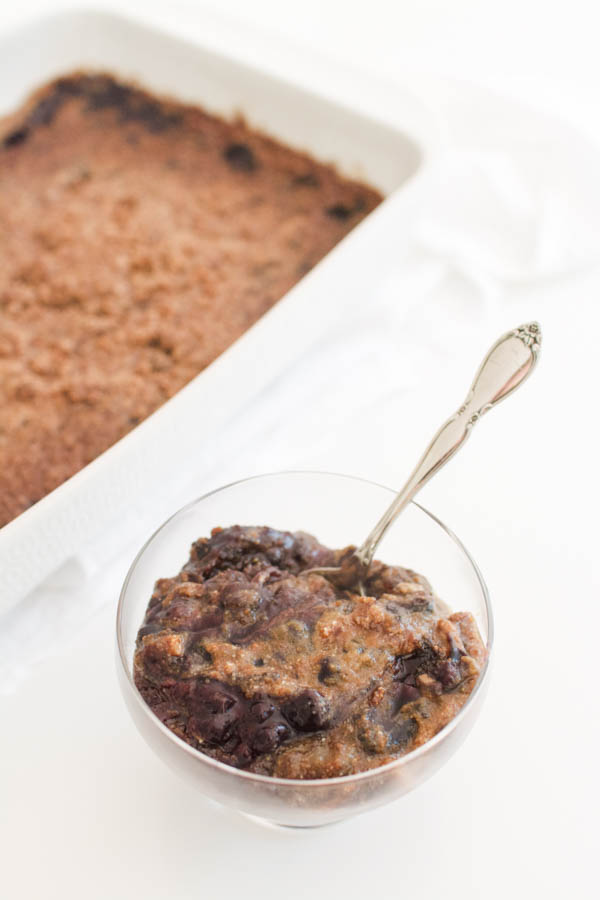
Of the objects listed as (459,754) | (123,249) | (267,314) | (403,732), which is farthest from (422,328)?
(403,732)

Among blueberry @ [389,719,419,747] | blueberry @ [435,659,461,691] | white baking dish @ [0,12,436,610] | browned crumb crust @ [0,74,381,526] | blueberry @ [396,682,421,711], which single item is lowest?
browned crumb crust @ [0,74,381,526]

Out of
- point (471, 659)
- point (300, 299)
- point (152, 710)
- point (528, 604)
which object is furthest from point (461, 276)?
point (152, 710)

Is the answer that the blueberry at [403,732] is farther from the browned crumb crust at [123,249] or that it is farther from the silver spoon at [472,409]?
the browned crumb crust at [123,249]

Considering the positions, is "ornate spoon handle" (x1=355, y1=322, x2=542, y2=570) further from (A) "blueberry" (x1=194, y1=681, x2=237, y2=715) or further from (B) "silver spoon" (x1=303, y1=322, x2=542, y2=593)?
(A) "blueberry" (x1=194, y1=681, x2=237, y2=715)

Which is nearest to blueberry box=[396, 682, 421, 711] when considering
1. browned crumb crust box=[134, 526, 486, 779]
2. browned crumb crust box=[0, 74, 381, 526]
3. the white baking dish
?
browned crumb crust box=[134, 526, 486, 779]

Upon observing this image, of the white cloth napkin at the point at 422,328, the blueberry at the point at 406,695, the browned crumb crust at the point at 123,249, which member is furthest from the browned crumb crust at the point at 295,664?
the browned crumb crust at the point at 123,249

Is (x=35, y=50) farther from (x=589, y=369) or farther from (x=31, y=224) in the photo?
(x=589, y=369)
